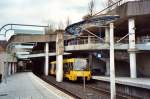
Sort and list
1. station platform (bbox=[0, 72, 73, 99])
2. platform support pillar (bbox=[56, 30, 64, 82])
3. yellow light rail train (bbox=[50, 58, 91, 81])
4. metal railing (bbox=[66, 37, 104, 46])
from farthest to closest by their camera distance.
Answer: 1. metal railing (bbox=[66, 37, 104, 46])
2. platform support pillar (bbox=[56, 30, 64, 82])
3. yellow light rail train (bbox=[50, 58, 91, 81])
4. station platform (bbox=[0, 72, 73, 99])

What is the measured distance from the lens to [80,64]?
115 feet

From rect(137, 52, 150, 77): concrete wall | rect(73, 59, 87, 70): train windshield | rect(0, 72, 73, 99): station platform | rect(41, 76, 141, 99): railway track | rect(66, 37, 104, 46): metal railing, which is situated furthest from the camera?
rect(66, 37, 104, 46): metal railing

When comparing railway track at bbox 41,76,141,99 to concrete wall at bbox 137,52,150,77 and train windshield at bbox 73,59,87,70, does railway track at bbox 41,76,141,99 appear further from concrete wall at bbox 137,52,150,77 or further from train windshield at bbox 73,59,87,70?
concrete wall at bbox 137,52,150,77

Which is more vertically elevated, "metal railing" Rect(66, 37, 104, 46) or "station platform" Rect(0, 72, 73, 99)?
"metal railing" Rect(66, 37, 104, 46)

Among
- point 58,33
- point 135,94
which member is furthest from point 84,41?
point 135,94

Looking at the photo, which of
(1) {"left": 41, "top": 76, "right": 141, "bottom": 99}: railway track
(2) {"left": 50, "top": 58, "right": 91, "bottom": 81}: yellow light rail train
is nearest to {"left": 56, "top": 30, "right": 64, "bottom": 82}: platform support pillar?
(2) {"left": 50, "top": 58, "right": 91, "bottom": 81}: yellow light rail train

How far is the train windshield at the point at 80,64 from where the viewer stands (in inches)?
1372

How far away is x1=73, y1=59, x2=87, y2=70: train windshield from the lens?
34.8 meters

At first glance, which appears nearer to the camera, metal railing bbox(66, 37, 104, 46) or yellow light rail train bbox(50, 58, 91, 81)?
yellow light rail train bbox(50, 58, 91, 81)

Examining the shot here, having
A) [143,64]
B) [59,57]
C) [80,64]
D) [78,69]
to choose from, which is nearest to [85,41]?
[59,57]

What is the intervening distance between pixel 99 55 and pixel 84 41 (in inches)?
152

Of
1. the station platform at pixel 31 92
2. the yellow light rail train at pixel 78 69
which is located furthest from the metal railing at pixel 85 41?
the station platform at pixel 31 92

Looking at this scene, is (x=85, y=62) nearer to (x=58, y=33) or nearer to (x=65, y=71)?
(x=65, y=71)

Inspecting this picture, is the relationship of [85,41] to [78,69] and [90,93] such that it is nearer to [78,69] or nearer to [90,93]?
[78,69]
